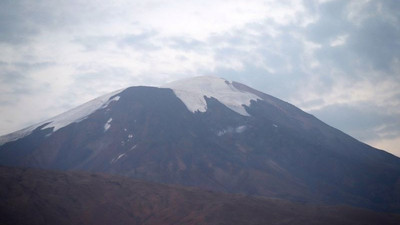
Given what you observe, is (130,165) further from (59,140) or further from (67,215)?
(67,215)

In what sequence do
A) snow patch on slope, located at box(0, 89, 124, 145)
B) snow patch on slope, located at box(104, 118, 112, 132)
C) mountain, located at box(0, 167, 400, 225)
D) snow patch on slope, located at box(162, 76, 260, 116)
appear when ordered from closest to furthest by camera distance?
mountain, located at box(0, 167, 400, 225), snow patch on slope, located at box(104, 118, 112, 132), snow patch on slope, located at box(0, 89, 124, 145), snow patch on slope, located at box(162, 76, 260, 116)

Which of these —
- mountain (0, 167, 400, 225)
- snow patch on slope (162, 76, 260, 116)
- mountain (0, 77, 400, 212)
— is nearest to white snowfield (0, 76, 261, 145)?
snow patch on slope (162, 76, 260, 116)

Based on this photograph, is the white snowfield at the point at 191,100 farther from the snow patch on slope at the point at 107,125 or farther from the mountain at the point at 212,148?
the mountain at the point at 212,148

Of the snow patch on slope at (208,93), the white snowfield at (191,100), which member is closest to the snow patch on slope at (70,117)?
the white snowfield at (191,100)

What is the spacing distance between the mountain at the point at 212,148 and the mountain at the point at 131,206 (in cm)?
2052

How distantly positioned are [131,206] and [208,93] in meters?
65.3

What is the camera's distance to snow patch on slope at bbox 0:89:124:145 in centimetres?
9850

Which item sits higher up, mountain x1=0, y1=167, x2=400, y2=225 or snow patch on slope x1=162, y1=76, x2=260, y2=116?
snow patch on slope x1=162, y1=76, x2=260, y2=116

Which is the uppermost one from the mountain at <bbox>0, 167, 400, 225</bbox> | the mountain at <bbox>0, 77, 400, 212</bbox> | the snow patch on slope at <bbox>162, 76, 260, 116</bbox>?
the snow patch on slope at <bbox>162, 76, 260, 116</bbox>

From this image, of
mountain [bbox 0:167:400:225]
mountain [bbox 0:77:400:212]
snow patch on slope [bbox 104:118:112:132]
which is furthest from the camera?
snow patch on slope [bbox 104:118:112:132]

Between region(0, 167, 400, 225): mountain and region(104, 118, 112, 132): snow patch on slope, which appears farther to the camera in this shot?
region(104, 118, 112, 132): snow patch on slope

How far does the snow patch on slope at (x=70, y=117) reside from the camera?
323 feet

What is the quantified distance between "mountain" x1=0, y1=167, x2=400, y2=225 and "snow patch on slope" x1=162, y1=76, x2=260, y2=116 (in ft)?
163

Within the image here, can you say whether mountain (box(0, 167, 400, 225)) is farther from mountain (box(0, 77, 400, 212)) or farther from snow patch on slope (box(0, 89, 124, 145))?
snow patch on slope (box(0, 89, 124, 145))
